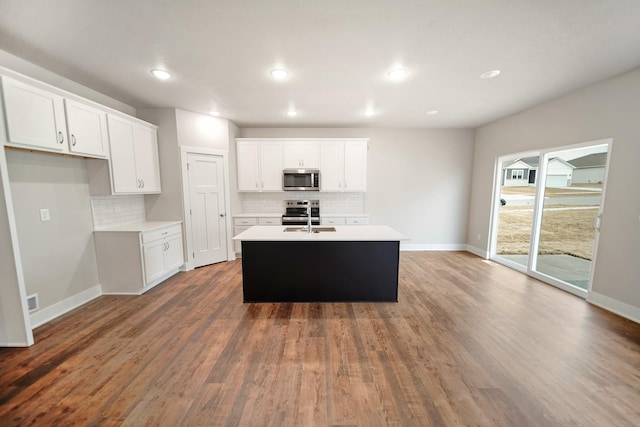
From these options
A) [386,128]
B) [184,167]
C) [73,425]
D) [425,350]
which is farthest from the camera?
[386,128]

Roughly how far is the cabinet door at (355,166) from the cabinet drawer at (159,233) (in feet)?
10.8

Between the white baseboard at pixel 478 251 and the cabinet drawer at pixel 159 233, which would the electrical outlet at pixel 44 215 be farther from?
the white baseboard at pixel 478 251

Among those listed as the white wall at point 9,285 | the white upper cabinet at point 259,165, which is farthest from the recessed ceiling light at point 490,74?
the white wall at point 9,285

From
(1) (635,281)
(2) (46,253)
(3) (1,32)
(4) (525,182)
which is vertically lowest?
(1) (635,281)

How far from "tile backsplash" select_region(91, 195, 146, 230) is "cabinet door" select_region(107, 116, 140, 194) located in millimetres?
332

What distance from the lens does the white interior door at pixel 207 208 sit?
13.3ft

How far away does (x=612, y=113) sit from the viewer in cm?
271

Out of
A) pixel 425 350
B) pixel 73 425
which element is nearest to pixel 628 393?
pixel 425 350

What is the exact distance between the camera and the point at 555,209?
357 centimetres

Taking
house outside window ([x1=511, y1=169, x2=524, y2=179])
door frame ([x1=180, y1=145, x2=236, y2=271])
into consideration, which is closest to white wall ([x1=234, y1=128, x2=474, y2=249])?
house outside window ([x1=511, y1=169, x2=524, y2=179])

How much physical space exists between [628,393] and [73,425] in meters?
3.75

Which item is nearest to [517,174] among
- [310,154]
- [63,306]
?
[310,154]

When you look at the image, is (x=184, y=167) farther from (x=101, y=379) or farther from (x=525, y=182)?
(x=525, y=182)

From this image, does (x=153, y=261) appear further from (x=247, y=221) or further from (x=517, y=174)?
(x=517, y=174)
